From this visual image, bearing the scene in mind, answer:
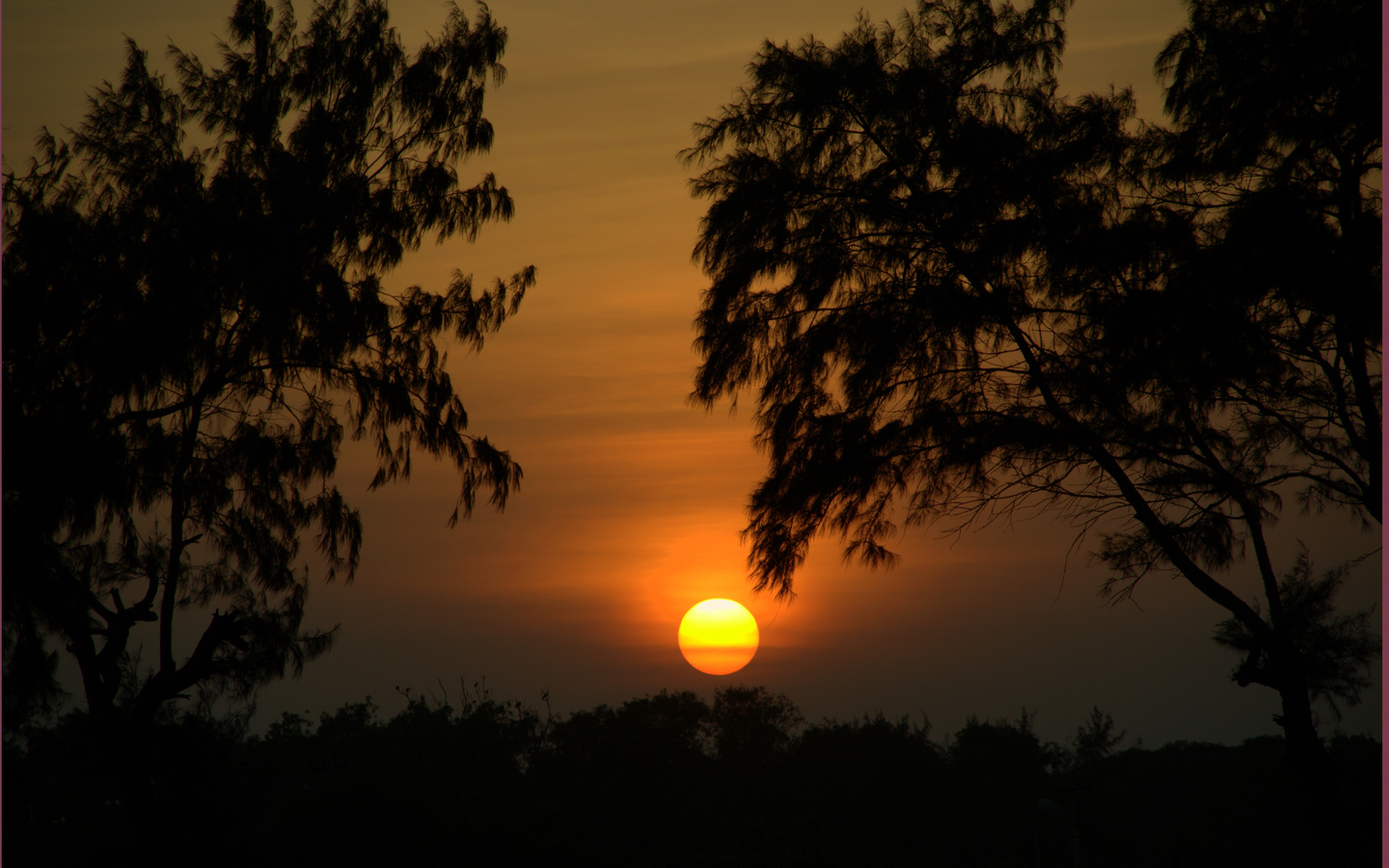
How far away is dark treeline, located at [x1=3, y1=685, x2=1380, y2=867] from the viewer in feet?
66.6

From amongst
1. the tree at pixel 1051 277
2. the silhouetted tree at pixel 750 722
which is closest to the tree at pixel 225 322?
the tree at pixel 1051 277

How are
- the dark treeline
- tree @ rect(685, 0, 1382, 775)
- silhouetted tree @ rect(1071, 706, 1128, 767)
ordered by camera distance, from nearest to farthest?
tree @ rect(685, 0, 1382, 775), the dark treeline, silhouetted tree @ rect(1071, 706, 1128, 767)

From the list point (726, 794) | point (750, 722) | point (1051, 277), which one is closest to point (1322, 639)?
point (1051, 277)

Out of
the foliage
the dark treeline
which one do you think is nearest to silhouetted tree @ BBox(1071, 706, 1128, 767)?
the dark treeline

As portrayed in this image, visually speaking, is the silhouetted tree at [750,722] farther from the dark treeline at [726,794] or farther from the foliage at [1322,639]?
the foliage at [1322,639]

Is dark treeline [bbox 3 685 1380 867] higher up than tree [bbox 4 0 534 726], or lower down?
lower down

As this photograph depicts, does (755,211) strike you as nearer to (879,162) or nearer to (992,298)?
(879,162)

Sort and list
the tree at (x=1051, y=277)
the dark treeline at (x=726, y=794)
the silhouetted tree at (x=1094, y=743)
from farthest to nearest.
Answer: the silhouetted tree at (x=1094, y=743), the dark treeline at (x=726, y=794), the tree at (x=1051, y=277)

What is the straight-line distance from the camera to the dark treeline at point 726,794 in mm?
20297

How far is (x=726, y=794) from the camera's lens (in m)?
44.2

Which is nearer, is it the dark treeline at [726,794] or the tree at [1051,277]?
the tree at [1051,277]

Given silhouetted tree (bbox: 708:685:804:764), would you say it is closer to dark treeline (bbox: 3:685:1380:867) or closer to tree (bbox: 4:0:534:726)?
dark treeline (bbox: 3:685:1380:867)

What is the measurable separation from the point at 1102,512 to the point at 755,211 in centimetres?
392

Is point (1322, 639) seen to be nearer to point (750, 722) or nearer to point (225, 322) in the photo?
point (225, 322)
